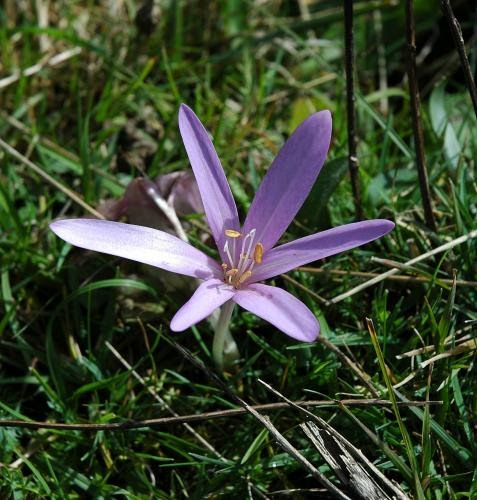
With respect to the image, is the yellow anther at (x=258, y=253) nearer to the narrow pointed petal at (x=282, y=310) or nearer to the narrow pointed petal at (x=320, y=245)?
the narrow pointed petal at (x=320, y=245)

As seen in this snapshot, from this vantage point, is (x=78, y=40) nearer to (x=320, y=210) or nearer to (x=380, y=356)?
(x=320, y=210)

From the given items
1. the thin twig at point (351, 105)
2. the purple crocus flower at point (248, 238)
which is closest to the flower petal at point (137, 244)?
the purple crocus flower at point (248, 238)

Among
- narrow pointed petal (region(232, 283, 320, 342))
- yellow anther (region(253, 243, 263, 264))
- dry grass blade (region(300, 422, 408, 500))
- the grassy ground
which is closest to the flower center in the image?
yellow anther (region(253, 243, 263, 264))

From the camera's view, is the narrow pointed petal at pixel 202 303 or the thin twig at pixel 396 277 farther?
the thin twig at pixel 396 277

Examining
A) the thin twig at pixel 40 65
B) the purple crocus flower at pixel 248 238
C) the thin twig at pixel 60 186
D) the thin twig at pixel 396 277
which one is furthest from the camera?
the thin twig at pixel 40 65

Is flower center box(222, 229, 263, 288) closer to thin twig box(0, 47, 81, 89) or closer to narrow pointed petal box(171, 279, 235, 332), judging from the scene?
narrow pointed petal box(171, 279, 235, 332)

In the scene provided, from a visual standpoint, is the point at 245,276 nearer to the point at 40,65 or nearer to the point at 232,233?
the point at 232,233

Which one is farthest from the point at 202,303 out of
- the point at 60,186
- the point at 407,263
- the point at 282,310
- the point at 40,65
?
the point at 40,65

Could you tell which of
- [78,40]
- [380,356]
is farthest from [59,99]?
[380,356]
